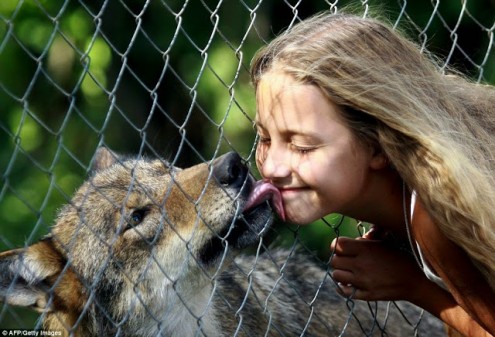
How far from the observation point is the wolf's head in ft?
12.5

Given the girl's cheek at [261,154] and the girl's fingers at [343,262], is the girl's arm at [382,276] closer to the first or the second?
the girl's fingers at [343,262]

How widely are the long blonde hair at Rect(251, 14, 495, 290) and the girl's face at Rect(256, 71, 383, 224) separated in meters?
0.05

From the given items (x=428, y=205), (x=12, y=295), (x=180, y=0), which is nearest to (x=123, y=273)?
(x=12, y=295)

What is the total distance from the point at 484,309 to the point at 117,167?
→ 1.94 meters

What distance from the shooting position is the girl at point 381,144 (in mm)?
3277

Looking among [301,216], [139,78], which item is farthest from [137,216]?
[139,78]

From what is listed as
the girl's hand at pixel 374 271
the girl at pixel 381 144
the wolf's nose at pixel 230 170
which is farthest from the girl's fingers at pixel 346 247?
the wolf's nose at pixel 230 170

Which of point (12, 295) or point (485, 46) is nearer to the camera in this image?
point (12, 295)

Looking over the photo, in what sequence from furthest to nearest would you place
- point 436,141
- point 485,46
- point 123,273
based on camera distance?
point 485,46 → point 123,273 → point 436,141

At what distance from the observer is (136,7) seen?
656 cm

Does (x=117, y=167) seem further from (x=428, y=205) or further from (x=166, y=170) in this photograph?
(x=428, y=205)

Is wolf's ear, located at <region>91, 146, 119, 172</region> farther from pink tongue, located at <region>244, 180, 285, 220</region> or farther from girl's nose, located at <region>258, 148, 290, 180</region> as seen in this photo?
girl's nose, located at <region>258, 148, 290, 180</region>

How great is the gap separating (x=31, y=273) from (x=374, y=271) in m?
1.48

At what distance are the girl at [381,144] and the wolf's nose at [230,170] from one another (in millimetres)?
196
